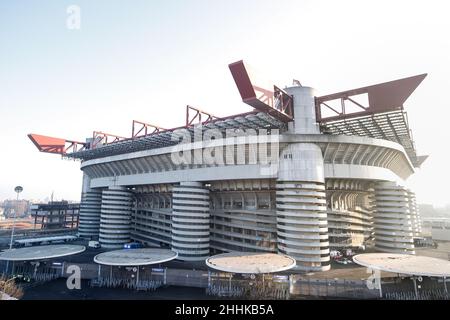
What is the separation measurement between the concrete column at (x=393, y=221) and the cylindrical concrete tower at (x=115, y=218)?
197 ft

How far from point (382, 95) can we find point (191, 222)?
39.8 meters

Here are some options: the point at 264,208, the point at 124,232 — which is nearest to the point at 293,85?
the point at 264,208

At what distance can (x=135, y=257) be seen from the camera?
4344cm

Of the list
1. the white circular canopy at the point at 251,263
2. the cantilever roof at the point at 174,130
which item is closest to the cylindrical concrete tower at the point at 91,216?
the cantilever roof at the point at 174,130

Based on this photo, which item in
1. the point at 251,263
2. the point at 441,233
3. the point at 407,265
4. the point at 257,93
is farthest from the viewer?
the point at 441,233

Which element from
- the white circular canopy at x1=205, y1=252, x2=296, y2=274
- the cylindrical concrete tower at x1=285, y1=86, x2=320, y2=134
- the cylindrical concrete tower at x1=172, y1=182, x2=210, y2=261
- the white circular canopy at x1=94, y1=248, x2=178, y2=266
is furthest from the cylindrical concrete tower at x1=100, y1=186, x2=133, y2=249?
the cylindrical concrete tower at x1=285, y1=86, x2=320, y2=134

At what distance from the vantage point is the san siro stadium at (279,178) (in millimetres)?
41500

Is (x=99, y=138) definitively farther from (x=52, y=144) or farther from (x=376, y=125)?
(x=376, y=125)

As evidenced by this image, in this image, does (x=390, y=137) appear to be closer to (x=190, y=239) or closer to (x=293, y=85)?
(x=293, y=85)

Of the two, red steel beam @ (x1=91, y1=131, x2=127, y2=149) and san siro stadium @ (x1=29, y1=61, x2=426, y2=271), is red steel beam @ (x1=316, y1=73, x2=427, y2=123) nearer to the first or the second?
san siro stadium @ (x1=29, y1=61, x2=426, y2=271)

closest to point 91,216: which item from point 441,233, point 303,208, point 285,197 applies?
point 285,197

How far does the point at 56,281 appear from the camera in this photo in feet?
144

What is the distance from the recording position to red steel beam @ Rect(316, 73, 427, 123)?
36.1 metres

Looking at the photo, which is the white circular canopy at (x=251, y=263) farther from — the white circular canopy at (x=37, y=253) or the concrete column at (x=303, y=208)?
the white circular canopy at (x=37, y=253)
